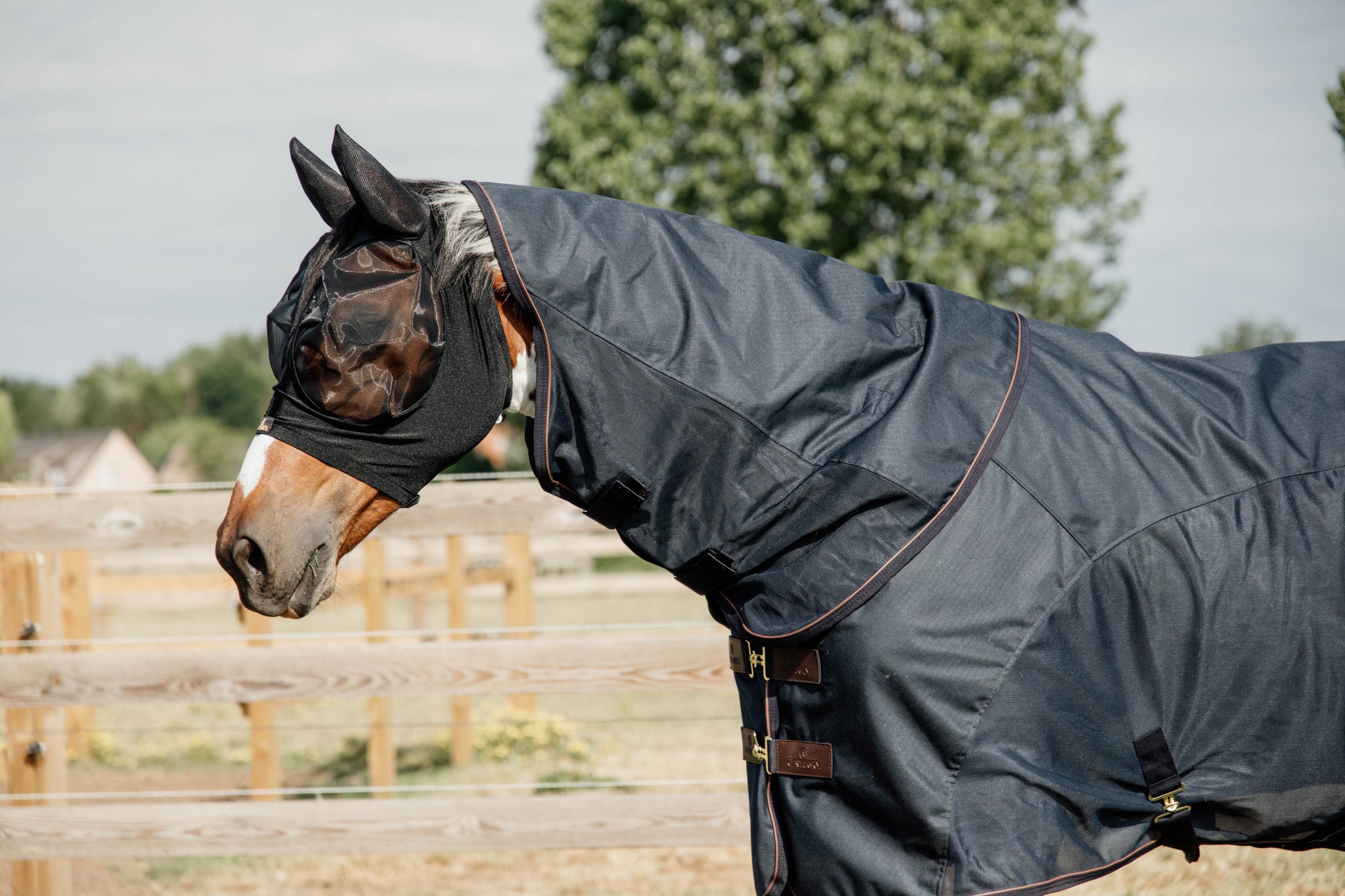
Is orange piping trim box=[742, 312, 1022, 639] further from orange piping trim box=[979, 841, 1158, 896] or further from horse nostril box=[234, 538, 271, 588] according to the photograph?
horse nostril box=[234, 538, 271, 588]

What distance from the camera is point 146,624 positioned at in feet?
47.7

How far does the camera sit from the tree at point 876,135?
1316 centimetres

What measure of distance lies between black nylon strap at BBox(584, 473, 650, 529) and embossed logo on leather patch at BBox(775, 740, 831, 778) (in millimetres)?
455

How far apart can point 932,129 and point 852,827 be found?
42.0 ft

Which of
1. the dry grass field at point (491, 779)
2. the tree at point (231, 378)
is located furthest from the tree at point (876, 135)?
the tree at point (231, 378)

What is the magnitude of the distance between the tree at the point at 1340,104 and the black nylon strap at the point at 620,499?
1.97 meters

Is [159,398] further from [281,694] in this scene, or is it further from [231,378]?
[281,694]

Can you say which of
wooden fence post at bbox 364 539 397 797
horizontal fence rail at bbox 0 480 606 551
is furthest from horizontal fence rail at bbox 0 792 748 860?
wooden fence post at bbox 364 539 397 797

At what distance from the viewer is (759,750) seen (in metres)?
1.64

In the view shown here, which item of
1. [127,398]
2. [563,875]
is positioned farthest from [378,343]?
[127,398]

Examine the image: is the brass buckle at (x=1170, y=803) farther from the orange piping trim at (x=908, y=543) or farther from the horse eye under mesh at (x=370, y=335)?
the horse eye under mesh at (x=370, y=335)

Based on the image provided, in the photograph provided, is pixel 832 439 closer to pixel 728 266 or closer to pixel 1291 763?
pixel 728 266

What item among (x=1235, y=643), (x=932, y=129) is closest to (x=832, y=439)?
(x=1235, y=643)

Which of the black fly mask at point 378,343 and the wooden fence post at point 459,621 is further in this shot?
the wooden fence post at point 459,621
